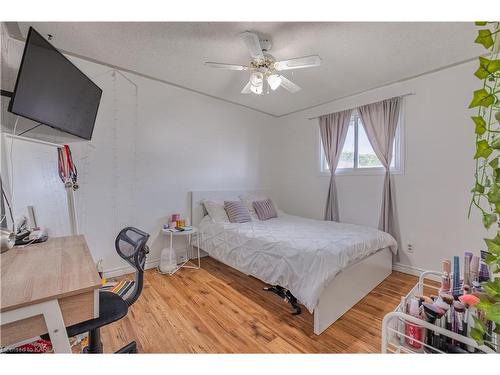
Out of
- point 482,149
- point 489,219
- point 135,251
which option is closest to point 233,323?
point 135,251

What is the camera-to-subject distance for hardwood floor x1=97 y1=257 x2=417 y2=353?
1.53 m

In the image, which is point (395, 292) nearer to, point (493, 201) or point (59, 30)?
point (493, 201)

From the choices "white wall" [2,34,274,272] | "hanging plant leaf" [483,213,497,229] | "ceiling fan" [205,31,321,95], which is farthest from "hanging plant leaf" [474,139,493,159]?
"white wall" [2,34,274,272]

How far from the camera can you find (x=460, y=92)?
2.39 metres

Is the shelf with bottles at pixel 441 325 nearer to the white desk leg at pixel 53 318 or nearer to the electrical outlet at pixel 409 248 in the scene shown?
the white desk leg at pixel 53 318

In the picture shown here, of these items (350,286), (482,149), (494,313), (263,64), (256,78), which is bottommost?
(350,286)

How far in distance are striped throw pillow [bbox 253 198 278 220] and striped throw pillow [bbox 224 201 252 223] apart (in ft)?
0.70

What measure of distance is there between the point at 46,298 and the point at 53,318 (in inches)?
3.2

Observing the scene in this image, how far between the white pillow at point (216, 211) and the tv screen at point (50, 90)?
168 cm

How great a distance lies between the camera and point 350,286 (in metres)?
1.99

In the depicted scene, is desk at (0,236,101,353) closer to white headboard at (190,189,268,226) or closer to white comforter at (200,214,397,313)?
white comforter at (200,214,397,313)

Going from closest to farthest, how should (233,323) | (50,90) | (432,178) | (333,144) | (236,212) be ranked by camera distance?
(50,90) < (233,323) < (432,178) < (236,212) < (333,144)

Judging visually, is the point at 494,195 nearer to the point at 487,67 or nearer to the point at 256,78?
the point at 487,67
